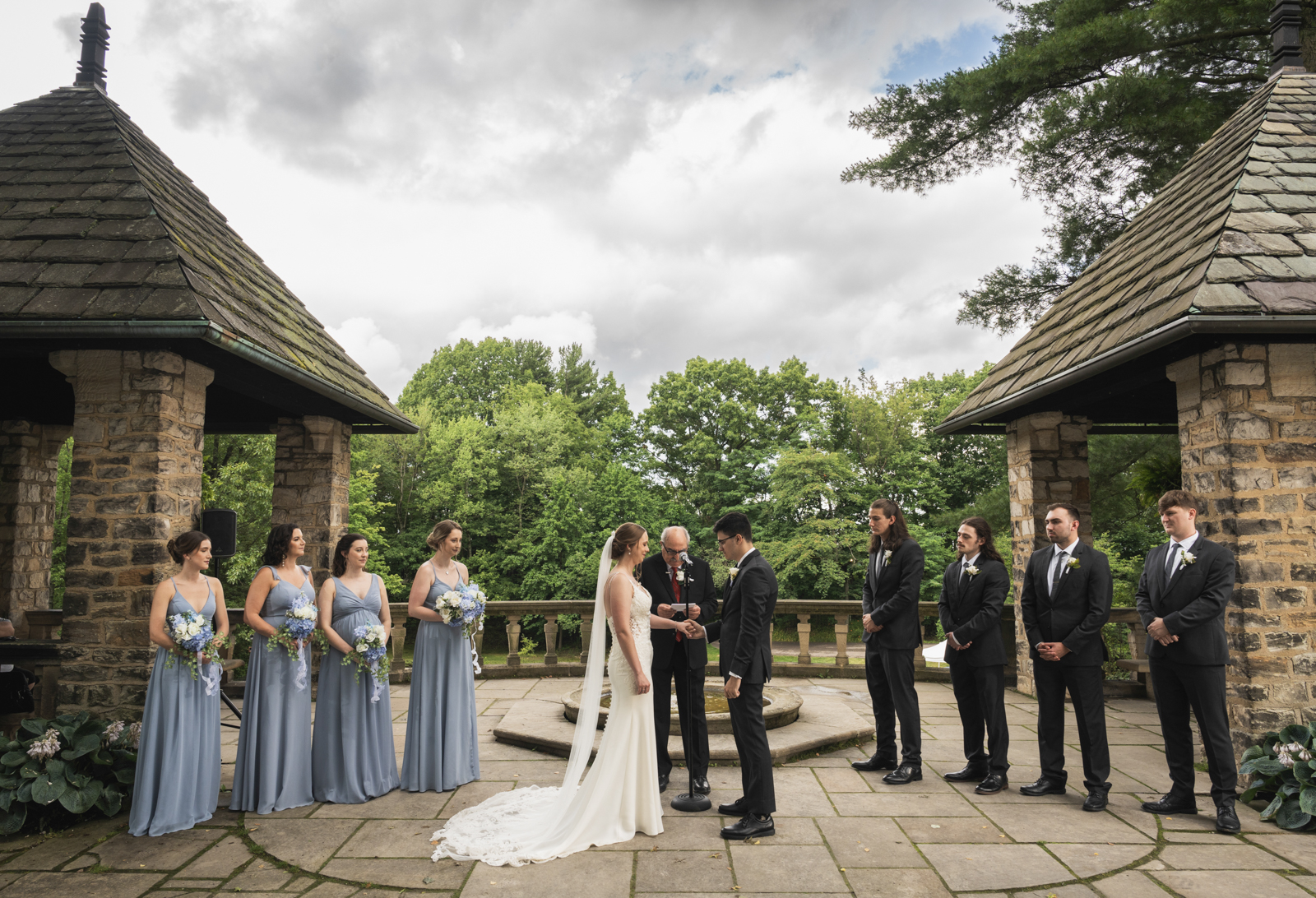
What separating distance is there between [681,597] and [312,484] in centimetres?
506

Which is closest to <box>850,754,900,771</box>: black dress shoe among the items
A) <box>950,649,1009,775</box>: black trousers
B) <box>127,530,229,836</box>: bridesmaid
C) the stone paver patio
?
the stone paver patio

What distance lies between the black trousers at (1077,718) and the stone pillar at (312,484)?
6.84 m

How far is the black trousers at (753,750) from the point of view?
434cm

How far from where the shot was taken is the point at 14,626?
848cm

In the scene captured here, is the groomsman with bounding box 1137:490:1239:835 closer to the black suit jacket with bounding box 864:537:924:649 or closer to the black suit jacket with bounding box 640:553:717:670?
the black suit jacket with bounding box 864:537:924:649

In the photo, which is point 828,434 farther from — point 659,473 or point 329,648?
point 329,648

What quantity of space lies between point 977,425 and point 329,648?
7270 mm

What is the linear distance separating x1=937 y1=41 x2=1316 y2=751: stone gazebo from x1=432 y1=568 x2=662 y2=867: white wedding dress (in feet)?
12.9

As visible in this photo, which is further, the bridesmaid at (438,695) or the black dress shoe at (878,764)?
the black dress shoe at (878,764)

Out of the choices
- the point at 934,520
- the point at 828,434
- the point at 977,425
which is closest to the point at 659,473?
the point at 828,434

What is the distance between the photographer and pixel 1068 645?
4879 mm

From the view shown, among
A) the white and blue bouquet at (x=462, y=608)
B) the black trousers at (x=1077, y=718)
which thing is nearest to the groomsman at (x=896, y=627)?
the black trousers at (x=1077, y=718)

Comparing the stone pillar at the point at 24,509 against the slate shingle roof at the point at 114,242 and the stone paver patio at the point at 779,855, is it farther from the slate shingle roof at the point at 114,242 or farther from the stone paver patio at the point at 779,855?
the stone paver patio at the point at 779,855

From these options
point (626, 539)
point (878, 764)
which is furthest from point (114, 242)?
point (878, 764)
